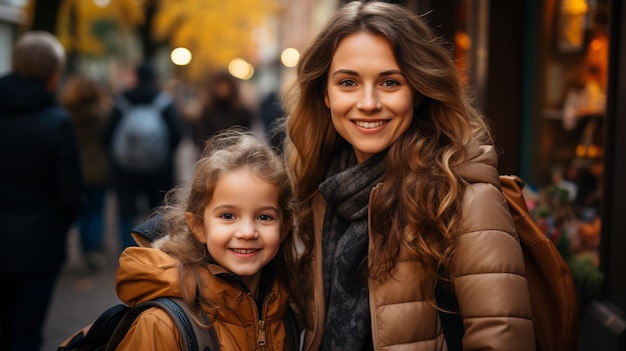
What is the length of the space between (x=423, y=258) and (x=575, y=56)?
3945 millimetres

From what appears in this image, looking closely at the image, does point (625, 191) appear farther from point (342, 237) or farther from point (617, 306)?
point (342, 237)

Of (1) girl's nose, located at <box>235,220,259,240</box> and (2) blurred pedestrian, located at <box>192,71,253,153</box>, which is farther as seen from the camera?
(2) blurred pedestrian, located at <box>192,71,253,153</box>

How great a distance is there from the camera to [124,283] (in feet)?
8.20

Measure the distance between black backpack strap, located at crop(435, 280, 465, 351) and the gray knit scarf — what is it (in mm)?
249

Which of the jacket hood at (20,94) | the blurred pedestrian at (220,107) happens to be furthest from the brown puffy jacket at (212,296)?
the blurred pedestrian at (220,107)

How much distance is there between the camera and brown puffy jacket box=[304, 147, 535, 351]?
6.99ft

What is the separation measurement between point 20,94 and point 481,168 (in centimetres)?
357

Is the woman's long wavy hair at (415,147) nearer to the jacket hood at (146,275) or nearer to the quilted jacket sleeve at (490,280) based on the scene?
the quilted jacket sleeve at (490,280)

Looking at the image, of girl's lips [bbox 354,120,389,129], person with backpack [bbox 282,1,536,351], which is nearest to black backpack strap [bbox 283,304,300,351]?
person with backpack [bbox 282,1,536,351]

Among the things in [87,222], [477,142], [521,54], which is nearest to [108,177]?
→ [87,222]

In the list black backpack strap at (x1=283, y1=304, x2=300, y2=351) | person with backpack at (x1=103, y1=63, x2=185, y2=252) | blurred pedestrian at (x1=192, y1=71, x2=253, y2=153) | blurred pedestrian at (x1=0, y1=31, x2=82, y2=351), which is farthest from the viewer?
blurred pedestrian at (x1=192, y1=71, x2=253, y2=153)

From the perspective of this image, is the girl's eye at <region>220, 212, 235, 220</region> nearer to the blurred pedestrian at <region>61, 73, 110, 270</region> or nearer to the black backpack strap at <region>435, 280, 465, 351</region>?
the black backpack strap at <region>435, 280, 465, 351</region>

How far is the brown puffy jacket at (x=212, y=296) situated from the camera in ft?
7.92

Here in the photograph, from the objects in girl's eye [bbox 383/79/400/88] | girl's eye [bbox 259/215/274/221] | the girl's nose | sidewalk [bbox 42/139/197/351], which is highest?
girl's eye [bbox 383/79/400/88]
